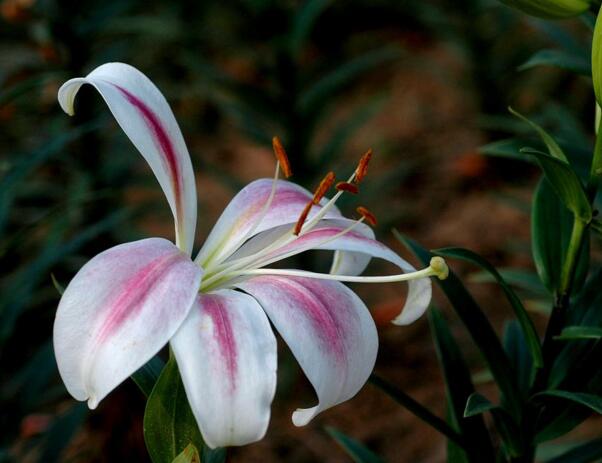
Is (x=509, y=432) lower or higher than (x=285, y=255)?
lower

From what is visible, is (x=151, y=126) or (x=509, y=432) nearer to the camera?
(x=151, y=126)

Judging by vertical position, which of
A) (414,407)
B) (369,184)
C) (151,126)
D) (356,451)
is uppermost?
(151,126)

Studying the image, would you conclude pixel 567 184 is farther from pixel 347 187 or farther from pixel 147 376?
pixel 147 376

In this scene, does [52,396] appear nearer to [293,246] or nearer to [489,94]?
[293,246]

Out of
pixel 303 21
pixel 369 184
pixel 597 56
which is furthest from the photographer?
pixel 369 184

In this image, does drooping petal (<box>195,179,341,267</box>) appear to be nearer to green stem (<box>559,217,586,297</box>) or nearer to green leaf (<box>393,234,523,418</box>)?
green leaf (<box>393,234,523,418</box>)

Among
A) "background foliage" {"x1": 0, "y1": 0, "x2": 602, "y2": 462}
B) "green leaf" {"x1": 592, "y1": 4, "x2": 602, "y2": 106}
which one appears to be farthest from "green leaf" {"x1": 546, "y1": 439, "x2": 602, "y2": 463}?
"green leaf" {"x1": 592, "y1": 4, "x2": 602, "y2": 106}

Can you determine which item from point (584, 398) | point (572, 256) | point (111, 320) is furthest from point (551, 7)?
point (111, 320)
